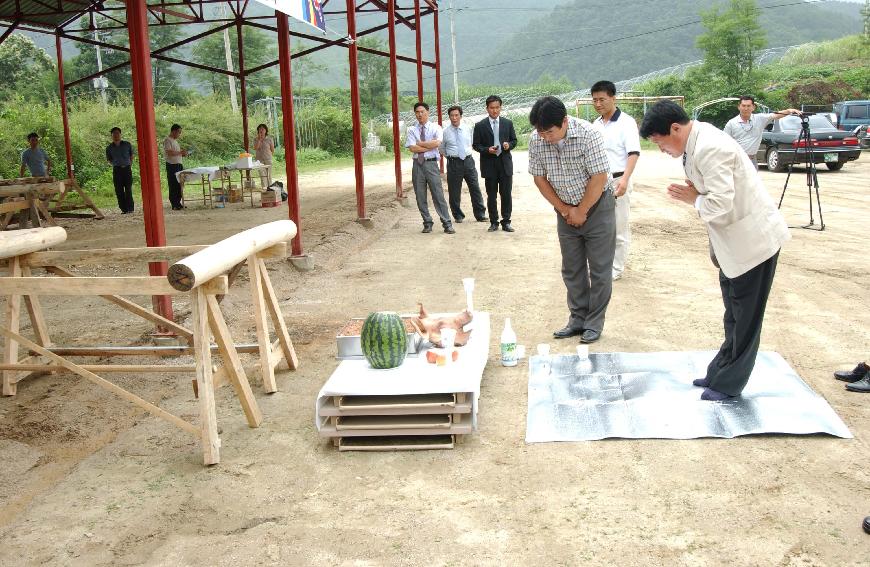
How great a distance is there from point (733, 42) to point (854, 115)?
27.0 m

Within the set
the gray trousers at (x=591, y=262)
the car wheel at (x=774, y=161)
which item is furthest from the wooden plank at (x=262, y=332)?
the car wheel at (x=774, y=161)

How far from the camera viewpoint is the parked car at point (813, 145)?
2109 centimetres

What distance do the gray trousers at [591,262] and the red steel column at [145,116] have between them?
310 cm

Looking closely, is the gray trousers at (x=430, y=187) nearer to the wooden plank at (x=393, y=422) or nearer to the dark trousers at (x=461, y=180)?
the dark trousers at (x=461, y=180)

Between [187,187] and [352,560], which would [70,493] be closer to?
[352,560]

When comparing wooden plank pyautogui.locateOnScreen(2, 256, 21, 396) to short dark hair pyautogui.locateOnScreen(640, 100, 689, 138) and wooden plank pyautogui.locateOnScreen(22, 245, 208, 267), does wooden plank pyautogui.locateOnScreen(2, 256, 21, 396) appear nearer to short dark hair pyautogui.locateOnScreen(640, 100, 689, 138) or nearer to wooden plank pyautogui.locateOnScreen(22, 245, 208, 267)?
wooden plank pyautogui.locateOnScreen(22, 245, 208, 267)

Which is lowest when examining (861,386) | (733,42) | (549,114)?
(861,386)

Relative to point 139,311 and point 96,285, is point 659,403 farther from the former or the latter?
point 139,311

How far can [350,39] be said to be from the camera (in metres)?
13.3

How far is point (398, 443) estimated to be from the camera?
16.2ft

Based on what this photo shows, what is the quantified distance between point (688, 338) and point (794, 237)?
19.0 ft

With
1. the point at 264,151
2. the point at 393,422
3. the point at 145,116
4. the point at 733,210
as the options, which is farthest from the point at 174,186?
the point at 733,210

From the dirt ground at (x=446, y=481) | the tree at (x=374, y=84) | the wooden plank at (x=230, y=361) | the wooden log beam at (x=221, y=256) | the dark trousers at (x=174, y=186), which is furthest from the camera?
the tree at (x=374, y=84)

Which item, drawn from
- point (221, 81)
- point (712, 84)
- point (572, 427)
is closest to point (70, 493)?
point (572, 427)
